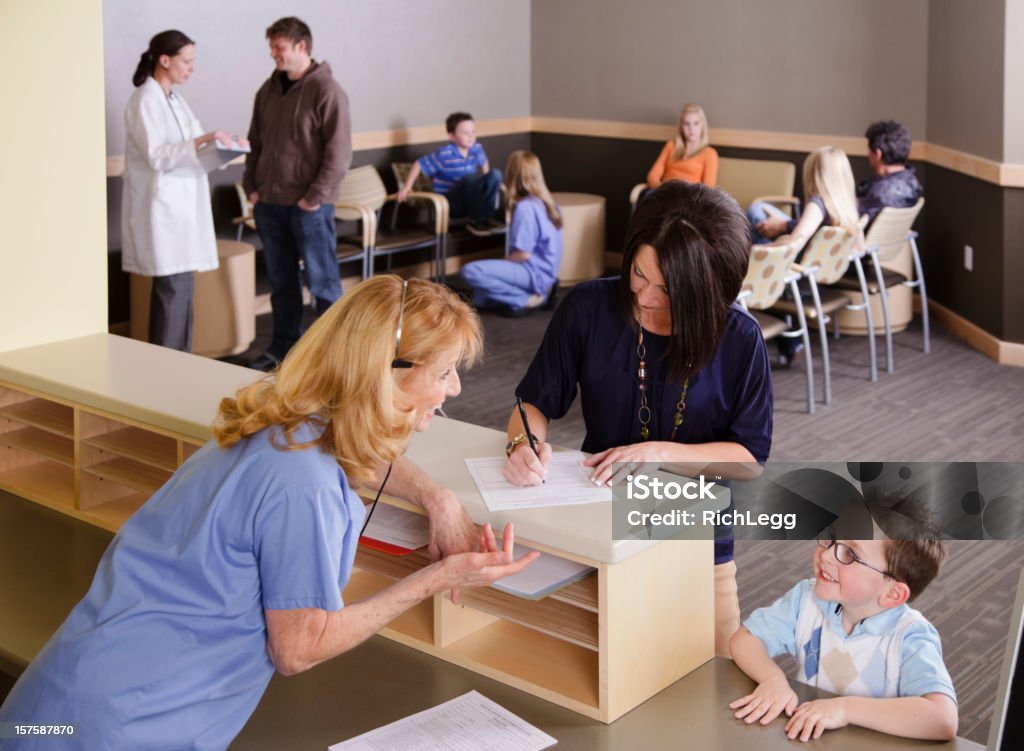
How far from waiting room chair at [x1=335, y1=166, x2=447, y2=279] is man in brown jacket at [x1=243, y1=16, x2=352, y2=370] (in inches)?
35.6

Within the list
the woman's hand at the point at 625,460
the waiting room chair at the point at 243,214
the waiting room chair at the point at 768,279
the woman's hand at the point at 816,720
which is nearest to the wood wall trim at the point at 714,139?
the waiting room chair at the point at 243,214

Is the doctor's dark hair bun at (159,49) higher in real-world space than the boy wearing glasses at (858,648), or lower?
higher

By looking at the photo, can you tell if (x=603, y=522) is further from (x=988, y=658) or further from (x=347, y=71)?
(x=347, y=71)

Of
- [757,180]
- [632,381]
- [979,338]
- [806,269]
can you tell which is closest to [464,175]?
[757,180]

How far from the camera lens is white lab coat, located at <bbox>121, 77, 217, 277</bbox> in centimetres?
569

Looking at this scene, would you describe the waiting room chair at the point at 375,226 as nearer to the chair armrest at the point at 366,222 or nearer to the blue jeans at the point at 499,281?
the chair armrest at the point at 366,222

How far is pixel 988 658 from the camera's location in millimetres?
3428

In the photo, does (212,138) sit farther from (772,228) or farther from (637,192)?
(637,192)

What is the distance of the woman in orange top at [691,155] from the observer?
8.25 meters

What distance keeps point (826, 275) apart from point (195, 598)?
4913 mm

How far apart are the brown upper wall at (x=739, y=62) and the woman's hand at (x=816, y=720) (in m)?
6.28

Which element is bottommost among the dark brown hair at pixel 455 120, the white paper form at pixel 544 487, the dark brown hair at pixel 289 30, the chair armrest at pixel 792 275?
the white paper form at pixel 544 487

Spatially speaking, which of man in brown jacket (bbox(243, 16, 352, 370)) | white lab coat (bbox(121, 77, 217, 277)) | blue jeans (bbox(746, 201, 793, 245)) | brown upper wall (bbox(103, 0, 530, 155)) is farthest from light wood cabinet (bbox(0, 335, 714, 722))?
blue jeans (bbox(746, 201, 793, 245))

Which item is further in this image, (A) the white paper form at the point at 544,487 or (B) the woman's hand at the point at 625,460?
(B) the woman's hand at the point at 625,460
